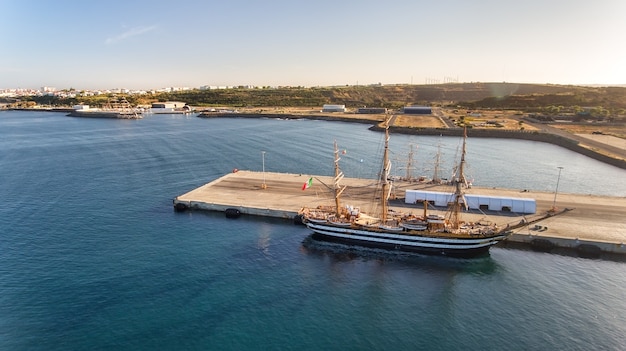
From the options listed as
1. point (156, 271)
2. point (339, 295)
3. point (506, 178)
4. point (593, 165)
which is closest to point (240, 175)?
point (156, 271)

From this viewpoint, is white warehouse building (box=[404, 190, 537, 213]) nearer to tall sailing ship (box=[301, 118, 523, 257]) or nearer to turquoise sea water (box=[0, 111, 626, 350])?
tall sailing ship (box=[301, 118, 523, 257])

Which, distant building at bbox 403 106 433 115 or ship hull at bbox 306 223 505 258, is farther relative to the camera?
distant building at bbox 403 106 433 115

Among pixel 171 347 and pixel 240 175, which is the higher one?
pixel 240 175

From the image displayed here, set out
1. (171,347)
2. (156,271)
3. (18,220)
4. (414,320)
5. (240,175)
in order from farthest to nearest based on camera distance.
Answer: (240,175), (18,220), (156,271), (414,320), (171,347)

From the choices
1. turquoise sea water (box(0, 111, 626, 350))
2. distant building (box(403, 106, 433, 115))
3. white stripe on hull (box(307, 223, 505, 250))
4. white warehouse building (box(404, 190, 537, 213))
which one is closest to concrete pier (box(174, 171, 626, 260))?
white warehouse building (box(404, 190, 537, 213))

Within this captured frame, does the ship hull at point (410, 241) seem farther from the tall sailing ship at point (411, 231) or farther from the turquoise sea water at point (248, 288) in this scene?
the turquoise sea water at point (248, 288)

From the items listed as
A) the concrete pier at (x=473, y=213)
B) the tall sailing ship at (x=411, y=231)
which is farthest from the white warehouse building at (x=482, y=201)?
the tall sailing ship at (x=411, y=231)

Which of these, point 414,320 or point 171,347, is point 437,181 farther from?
point 171,347
